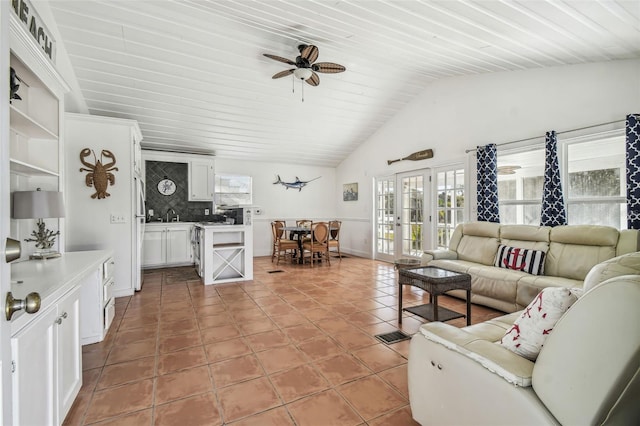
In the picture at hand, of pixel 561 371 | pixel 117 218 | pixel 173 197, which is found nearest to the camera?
pixel 561 371

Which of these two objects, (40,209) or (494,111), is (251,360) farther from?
(494,111)

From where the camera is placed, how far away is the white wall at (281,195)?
742 cm

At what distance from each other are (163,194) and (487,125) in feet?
20.4

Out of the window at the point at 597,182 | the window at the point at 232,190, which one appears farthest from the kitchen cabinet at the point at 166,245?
the window at the point at 597,182

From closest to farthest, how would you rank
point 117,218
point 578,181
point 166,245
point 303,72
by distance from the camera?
point 578,181 < point 303,72 < point 117,218 < point 166,245

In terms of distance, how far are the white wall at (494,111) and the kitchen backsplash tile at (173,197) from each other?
3.87 m

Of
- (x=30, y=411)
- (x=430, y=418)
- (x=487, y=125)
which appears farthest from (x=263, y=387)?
(x=487, y=125)

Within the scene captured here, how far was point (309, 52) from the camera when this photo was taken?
3.37 metres

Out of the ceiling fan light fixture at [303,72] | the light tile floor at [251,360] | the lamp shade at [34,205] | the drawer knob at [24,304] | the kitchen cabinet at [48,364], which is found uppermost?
the ceiling fan light fixture at [303,72]

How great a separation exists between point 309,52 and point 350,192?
470 centimetres

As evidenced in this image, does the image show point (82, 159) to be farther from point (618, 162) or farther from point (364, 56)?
point (618, 162)

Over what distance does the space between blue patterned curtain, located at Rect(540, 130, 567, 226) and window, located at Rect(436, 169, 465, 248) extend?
4.15 ft

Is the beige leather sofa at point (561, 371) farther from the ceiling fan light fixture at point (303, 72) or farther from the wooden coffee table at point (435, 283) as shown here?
the ceiling fan light fixture at point (303, 72)

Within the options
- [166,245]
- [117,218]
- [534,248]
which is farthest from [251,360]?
[166,245]
